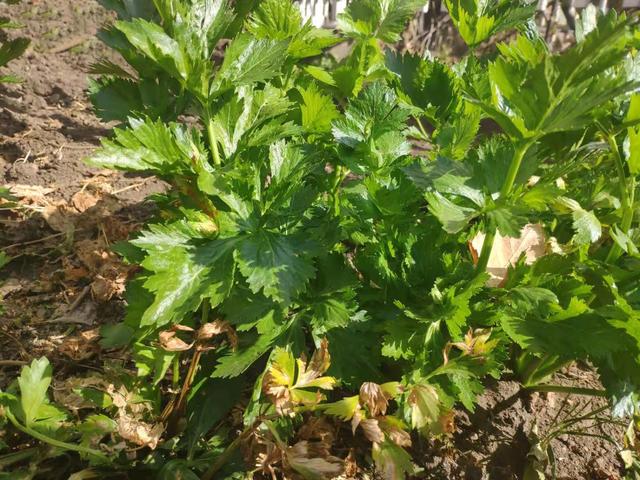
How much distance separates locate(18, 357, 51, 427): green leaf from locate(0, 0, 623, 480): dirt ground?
32 centimetres

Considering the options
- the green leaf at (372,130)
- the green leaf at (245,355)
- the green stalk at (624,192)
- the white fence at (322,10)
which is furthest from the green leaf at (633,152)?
the white fence at (322,10)

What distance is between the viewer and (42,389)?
1.26 meters

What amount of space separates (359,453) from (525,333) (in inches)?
21.1

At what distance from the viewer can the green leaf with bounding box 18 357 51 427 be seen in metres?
1.24

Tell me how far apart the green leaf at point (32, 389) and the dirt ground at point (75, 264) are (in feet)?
1.05

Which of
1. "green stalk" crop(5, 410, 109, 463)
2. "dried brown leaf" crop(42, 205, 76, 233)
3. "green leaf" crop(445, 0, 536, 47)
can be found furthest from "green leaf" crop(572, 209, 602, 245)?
"dried brown leaf" crop(42, 205, 76, 233)

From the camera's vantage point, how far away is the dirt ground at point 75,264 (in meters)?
1.52

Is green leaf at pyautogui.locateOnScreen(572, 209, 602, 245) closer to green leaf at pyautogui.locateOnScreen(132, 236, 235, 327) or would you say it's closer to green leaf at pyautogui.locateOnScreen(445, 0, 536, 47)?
green leaf at pyautogui.locateOnScreen(445, 0, 536, 47)

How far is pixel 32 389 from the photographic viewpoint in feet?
4.09

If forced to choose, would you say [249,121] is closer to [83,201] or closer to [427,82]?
[427,82]

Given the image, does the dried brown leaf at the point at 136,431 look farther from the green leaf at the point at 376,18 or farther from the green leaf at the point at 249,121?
the green leaf at the point at 376,18

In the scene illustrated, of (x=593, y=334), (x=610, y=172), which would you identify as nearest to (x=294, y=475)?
(x=593, y=334)

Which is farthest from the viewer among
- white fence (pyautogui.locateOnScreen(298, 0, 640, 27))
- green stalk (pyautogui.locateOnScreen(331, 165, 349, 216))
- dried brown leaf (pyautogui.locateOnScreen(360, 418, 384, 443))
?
white fence (pyautogui.locateOnScreen(298, 0, 640, 27))

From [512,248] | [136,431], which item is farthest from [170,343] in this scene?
[512,248]
